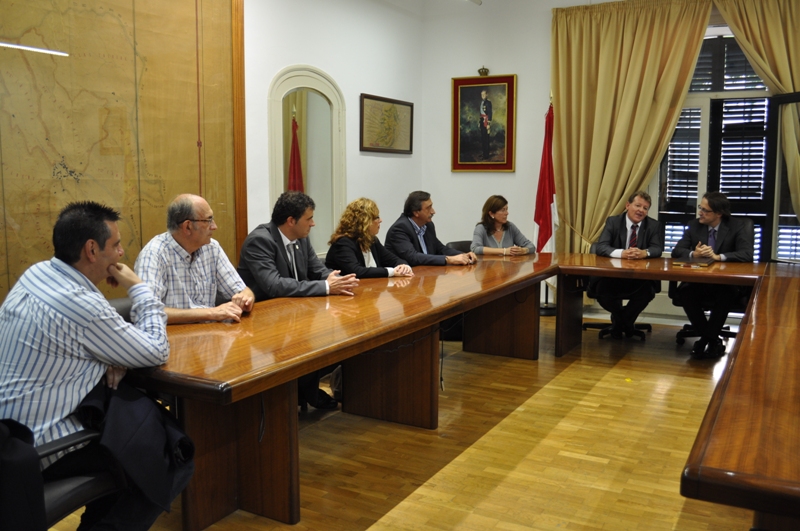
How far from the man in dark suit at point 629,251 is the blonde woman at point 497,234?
2.03 ft

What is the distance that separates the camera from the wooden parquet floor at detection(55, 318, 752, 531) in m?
2.69

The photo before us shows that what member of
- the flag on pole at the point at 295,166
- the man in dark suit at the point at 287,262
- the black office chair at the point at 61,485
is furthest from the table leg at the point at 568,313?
the black office chair at the point at 61,485

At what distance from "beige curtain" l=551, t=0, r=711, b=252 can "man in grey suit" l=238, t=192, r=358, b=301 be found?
375cm

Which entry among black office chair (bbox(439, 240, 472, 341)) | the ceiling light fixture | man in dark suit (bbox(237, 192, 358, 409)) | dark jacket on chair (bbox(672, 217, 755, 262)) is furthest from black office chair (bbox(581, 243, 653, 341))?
the ceiling light fixture

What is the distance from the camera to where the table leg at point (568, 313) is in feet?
16.9

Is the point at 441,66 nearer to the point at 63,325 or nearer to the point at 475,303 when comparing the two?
the point at 475,303

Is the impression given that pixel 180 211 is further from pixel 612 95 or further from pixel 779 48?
pixel 779 48

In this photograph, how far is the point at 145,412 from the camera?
2.10m

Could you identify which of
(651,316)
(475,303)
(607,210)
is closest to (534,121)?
(607,210)

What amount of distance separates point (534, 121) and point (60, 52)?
4.51 metres

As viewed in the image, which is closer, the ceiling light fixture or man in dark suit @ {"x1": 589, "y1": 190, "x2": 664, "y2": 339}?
the ceiling light fixture

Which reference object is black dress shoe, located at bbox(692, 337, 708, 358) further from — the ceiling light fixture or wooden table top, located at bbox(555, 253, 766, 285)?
the ceiling light fixture

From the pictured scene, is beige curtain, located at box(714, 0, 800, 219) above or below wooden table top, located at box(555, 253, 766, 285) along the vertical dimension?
above

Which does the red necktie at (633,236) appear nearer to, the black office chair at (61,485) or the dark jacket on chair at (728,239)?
the dark jacket on chair at (728,239)
